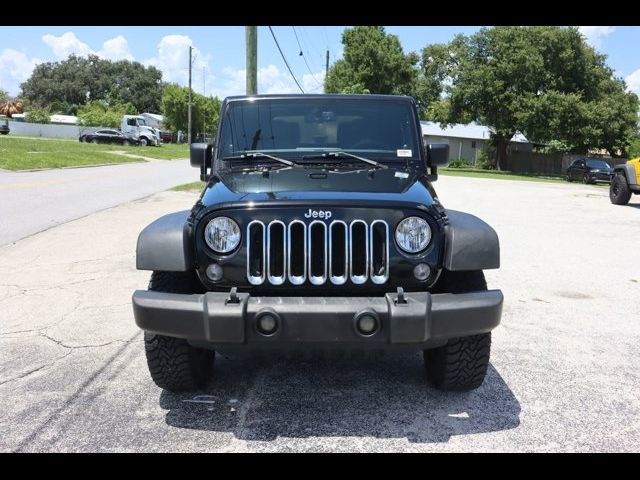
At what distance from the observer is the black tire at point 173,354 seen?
10.6 ft

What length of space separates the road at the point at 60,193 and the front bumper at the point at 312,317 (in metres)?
6.68

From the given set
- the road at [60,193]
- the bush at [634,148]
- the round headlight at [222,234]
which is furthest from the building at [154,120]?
the round headlight at [222,234]

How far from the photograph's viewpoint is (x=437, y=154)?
174 inches

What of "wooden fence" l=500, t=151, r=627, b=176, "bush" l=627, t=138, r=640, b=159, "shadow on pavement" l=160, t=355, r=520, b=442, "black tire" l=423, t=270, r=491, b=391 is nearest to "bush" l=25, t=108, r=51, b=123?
"wooden fence" l=500, t=151, r=627, b=176

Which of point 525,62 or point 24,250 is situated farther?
point 525,62

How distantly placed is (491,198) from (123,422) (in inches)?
621

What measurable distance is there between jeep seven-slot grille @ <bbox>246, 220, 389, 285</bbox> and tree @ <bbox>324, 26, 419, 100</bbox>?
51276mm

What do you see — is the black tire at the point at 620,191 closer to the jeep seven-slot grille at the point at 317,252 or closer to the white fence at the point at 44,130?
the jeep seven-slot grille at the point at 317,252

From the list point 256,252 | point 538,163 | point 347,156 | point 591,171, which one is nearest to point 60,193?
point 347,156

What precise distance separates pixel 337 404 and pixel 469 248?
1.18 m

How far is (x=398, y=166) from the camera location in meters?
4.09

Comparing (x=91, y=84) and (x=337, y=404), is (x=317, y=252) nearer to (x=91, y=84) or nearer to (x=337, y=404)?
(x=337, y=404)

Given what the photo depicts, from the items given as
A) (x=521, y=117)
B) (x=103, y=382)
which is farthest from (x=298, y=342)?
(x=521, y=117)
